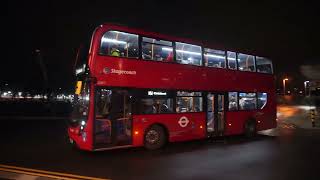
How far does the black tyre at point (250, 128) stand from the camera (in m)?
Result: 18.2

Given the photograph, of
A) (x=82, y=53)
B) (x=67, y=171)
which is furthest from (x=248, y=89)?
(x=67, y=171)

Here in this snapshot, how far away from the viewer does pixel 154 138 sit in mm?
13797

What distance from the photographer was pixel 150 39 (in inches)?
539

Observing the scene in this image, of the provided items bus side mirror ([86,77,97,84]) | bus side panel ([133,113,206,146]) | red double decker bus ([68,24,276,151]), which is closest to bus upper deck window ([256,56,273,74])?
red double decker bus ([68,24,276,151])

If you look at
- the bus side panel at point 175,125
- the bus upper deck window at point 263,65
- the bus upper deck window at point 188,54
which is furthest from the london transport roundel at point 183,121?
the bus upper deck window at point 263,65

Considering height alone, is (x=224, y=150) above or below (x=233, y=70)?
below

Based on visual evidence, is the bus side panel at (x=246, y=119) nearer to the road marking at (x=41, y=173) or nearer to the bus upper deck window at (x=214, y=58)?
the bus upper deck window at (x=214, y=58)

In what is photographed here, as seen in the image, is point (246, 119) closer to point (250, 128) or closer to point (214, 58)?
point (250, 128)

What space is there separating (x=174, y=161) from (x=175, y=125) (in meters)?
3.16

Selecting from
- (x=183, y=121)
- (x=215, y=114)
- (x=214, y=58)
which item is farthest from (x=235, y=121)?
(x=183, y=121)

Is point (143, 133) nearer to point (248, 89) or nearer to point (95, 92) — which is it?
point (95, 92)

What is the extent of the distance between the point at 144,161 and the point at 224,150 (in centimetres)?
383

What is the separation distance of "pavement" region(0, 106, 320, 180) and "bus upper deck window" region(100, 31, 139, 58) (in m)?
3.56

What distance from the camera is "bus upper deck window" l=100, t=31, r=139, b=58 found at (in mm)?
12258
